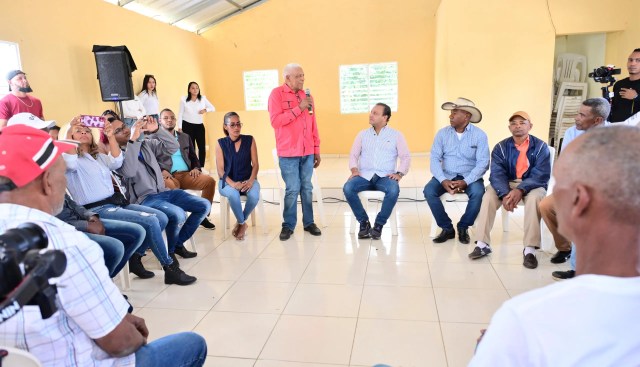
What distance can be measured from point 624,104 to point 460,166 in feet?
4.89

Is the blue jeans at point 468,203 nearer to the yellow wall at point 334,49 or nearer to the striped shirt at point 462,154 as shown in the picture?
the striped shirt at point 462,154

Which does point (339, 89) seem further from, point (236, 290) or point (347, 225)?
point (236, 290)

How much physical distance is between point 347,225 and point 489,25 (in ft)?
10.9

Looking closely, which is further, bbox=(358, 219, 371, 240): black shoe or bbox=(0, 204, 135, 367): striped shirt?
bbox=(358, 219, 371, 240): black shoe

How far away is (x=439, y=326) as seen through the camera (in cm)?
214

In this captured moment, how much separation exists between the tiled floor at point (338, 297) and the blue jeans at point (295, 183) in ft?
0.68

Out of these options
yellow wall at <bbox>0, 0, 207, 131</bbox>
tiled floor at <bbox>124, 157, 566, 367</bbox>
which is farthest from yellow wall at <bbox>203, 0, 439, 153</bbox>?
tiled floor at <bbox>124, 157, 566, 367</bbox>

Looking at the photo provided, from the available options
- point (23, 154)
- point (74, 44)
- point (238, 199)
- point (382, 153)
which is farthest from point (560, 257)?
point (74, 44)

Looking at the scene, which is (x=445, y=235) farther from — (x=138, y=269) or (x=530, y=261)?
(x=138, y=269)

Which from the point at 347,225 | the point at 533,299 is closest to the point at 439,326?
the point at 533,299

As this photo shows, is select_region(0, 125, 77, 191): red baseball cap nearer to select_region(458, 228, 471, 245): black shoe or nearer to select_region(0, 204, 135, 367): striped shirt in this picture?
select_region(0, 204, 135, 367): striped shirt

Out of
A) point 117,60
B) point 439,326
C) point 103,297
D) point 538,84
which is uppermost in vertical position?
point 117,60

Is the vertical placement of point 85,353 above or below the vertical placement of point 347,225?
above

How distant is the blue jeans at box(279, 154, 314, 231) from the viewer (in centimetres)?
371
